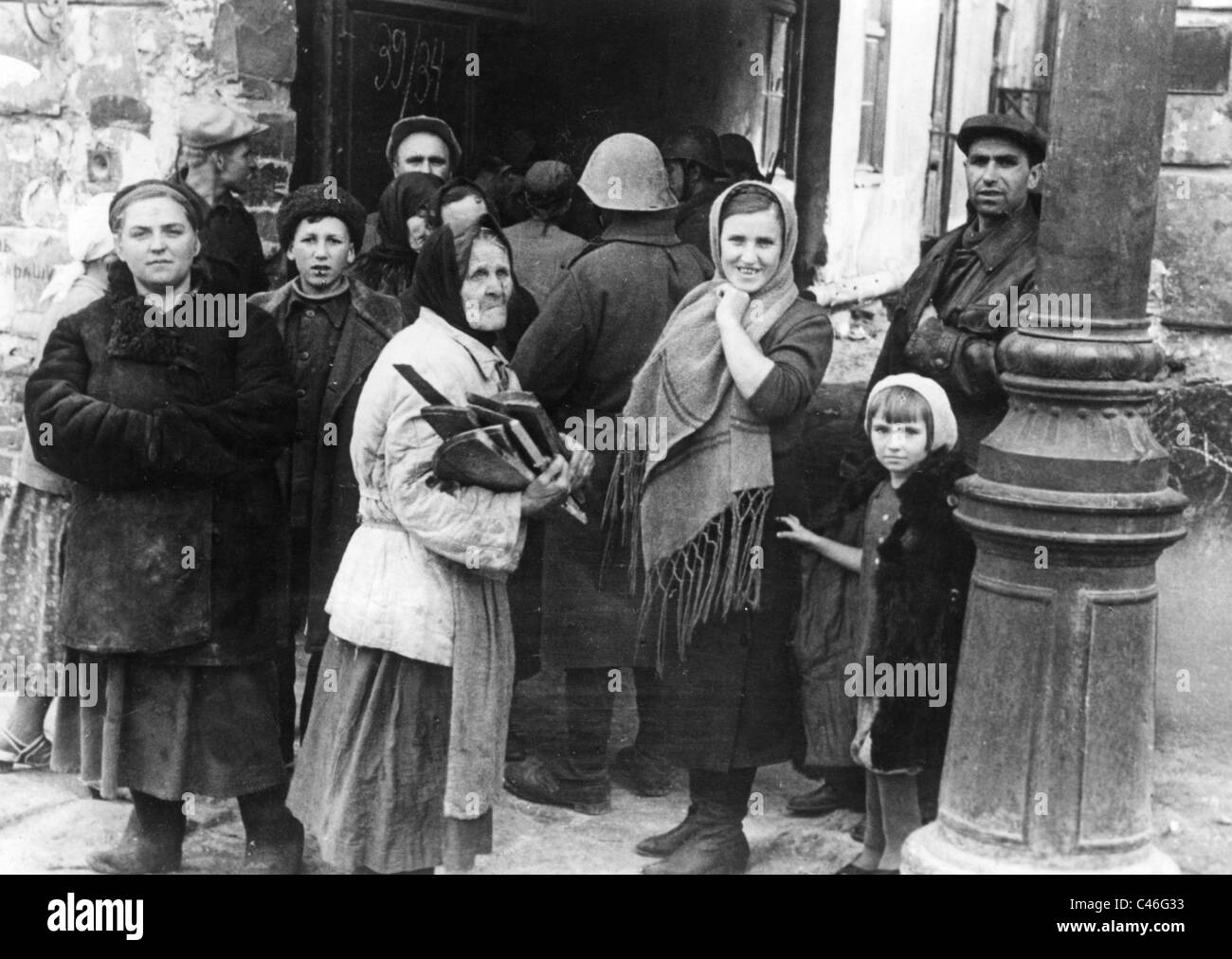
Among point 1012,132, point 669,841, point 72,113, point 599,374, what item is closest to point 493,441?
point 599,374

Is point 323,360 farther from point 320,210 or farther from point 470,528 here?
point 470,528

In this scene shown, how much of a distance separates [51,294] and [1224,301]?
339cm

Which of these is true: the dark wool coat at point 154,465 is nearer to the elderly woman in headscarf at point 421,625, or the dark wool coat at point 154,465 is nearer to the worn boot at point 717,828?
the elderly woman in headscarf at point 421,625

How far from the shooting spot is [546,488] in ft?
13.3

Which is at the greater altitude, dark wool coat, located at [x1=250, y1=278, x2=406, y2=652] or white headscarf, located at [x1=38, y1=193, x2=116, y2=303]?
white headscarf, located at [x1=38, y1=193, x2=116, y2=303]

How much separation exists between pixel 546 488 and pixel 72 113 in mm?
2752

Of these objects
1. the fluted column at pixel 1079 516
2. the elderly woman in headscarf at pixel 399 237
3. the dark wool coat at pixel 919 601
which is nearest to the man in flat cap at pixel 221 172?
the elderly woman in headscarf at pixel 399 237

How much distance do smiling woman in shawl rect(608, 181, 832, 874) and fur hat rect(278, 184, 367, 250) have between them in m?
0.97

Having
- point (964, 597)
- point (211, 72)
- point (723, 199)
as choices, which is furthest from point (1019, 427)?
point (211, 72)

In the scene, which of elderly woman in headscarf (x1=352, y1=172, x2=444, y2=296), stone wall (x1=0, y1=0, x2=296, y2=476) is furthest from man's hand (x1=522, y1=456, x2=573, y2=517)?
stone wall (x1=0, y1=0, x2=296, y2=476)

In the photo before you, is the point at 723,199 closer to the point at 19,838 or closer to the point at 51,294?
the point at 51,294

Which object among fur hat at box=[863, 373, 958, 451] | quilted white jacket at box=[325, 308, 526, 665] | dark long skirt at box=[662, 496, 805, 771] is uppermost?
fur hat at box=[863, 373, 958, 451]

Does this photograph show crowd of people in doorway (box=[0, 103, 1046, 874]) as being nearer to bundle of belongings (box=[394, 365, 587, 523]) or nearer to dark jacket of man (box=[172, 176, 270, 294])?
bundle of belongings (box=[394, 365, 587, 523])

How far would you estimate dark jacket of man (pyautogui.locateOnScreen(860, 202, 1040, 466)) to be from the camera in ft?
14.9
